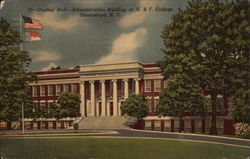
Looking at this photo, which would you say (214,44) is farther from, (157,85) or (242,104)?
(157,85)

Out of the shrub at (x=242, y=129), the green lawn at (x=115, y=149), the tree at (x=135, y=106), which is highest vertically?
the tree at (x=135, y=106)

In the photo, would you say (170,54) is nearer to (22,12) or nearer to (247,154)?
(247,154)

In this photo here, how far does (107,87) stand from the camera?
20734 mm

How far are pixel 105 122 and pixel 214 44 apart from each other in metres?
8.06

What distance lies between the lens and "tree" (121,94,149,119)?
1812cm

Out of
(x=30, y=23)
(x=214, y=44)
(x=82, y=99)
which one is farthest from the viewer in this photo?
(x=82, y=99)

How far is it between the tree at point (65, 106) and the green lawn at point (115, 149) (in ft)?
9.46

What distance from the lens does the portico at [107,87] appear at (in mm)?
18481

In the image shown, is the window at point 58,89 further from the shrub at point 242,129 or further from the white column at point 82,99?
the shrub at point 242,129

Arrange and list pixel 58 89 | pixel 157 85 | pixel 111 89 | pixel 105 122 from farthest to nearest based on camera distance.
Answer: pixel 111 89
pixel 58 89
pixel 157 85
pixel 105 122

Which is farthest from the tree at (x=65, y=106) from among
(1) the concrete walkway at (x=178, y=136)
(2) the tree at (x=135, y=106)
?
(2) the tree at (x=135, y=106)

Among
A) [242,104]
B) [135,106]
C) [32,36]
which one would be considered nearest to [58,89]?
[32,36]

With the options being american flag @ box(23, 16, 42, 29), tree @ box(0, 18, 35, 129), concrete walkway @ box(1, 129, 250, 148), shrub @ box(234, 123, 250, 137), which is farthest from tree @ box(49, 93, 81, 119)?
shrub @ box(234, 123, 250, 137)

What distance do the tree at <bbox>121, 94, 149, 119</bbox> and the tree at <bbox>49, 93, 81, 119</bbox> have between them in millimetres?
3039
